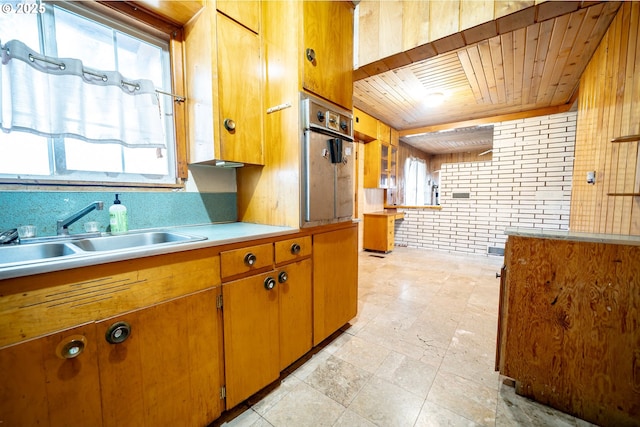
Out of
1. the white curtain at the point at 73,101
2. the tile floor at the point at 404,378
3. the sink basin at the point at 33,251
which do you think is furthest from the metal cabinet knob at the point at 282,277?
the white curtain at the point at 73,101

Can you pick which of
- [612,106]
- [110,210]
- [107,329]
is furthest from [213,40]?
[612,106]

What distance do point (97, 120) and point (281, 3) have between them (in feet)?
4.32

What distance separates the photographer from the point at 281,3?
156 cm

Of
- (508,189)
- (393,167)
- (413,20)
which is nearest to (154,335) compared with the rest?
(413,20)

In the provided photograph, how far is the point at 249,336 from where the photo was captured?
4.13 ft

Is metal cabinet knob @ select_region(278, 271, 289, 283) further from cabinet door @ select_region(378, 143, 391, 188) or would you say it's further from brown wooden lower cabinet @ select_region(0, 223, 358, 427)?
cabinet door @ select_region(378, 143, 391, 188)

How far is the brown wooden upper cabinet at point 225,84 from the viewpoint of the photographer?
1.41 m

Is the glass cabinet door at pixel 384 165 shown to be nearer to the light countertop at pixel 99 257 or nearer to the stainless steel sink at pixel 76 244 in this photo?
the light countertop at pixel 99 257

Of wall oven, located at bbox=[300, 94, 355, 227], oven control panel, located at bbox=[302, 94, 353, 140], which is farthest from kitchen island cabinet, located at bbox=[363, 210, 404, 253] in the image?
oven control panel, located at bbox=[302, 94, 353, 140]

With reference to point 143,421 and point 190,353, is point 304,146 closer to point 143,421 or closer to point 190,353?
point 190,353

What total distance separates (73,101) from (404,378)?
95.4 inches

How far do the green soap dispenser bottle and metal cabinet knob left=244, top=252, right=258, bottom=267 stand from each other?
719 mm

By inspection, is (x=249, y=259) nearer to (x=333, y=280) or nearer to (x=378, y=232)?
(x=333, y=280)

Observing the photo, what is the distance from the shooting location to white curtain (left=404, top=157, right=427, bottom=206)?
7006mm
